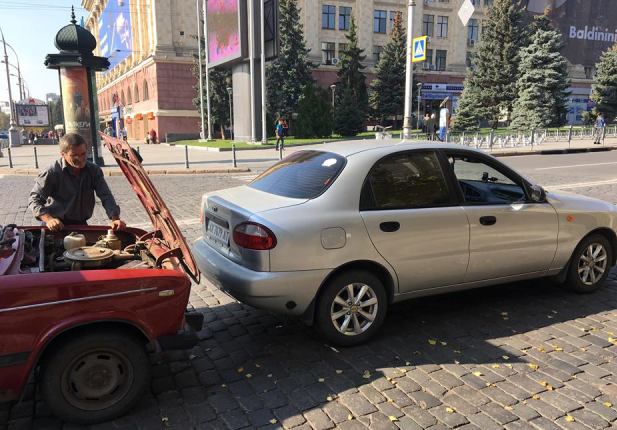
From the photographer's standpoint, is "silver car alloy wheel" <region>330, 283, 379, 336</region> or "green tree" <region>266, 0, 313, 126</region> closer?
"silver car alloy wheel" <region>330, 283, 379, 336</region>

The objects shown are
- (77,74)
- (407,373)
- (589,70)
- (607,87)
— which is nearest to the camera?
(407,373)

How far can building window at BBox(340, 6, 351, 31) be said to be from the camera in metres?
56.7

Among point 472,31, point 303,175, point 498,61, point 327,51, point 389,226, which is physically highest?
point 472,31

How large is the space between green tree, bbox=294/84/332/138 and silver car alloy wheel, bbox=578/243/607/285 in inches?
1337

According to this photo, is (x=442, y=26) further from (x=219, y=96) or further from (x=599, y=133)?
(x=599, y=133)

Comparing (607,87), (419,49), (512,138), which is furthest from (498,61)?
(419,49)

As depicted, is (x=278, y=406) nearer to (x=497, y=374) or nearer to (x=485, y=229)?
(x=497, y=374)

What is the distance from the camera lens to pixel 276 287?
3.59 metres

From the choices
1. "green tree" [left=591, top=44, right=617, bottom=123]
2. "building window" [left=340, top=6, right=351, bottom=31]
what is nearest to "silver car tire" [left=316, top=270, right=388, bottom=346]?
"green tree" [left=591, top=44, right=617, bottom=123]

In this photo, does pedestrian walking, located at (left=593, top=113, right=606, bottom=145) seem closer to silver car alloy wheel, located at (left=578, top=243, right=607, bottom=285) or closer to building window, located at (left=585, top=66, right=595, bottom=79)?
silver car alloy wheel, located at (left=578, top=243, right=607, bottom=285)

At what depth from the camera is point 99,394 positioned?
292 cm

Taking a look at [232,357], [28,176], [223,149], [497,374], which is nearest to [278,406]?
[232,357]

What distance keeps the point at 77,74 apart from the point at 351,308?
1790 cm

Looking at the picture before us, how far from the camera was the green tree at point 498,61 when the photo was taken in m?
44.2
